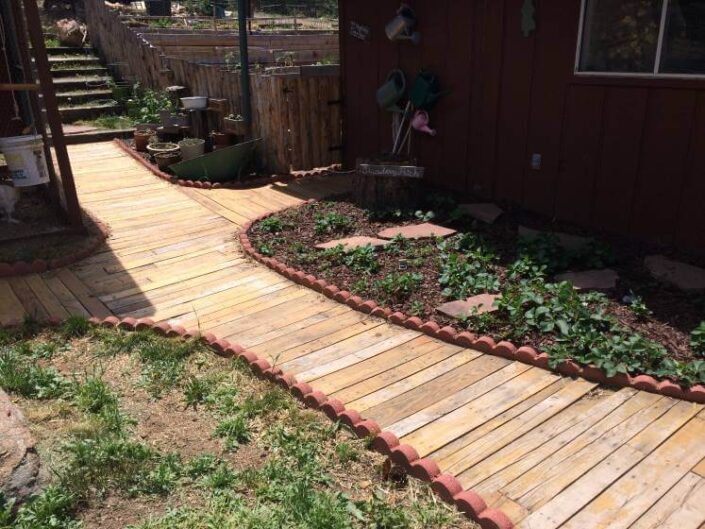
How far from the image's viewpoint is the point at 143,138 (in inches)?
362

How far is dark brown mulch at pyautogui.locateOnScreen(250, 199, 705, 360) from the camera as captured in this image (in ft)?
13.1

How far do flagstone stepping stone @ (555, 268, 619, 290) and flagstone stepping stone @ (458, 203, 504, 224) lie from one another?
140cm

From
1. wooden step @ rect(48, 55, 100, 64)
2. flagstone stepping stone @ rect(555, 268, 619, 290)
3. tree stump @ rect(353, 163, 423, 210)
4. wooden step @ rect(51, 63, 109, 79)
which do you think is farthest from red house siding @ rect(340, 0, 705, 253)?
wooden step @ rect(48, 55, 100, 64)

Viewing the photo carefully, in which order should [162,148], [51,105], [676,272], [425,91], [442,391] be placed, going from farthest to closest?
[162,148] < [425,91] < [51,105] < [676,272] < [442,391]

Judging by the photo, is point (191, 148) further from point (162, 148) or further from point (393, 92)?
point (393, 92)

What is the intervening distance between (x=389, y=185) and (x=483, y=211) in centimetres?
99

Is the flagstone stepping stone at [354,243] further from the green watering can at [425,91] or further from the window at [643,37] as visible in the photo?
the window at [643,37]

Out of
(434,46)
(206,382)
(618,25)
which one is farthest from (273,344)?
(434,46)

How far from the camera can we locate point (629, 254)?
16.9 feet

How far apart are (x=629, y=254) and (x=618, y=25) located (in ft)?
6.21

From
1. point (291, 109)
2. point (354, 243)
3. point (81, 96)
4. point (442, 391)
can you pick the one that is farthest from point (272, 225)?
point (81, 96)

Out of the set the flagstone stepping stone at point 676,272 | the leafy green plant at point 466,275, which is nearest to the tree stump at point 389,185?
the leafy green plant at point 466,275

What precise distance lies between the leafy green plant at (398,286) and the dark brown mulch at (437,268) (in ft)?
0.13

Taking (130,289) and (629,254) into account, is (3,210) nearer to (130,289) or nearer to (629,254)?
(130,289)
